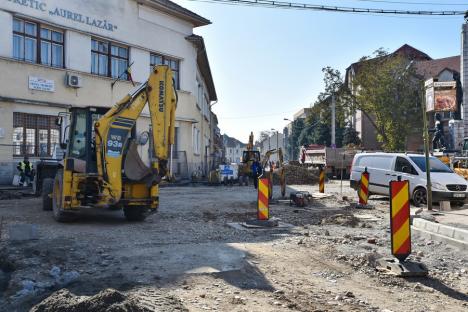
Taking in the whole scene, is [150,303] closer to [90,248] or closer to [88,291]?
[88,291]

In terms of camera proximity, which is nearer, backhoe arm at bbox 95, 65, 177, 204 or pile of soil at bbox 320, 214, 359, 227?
backhoe arm at bbox 95, 65, 177, 204

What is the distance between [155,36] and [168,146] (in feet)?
63.9

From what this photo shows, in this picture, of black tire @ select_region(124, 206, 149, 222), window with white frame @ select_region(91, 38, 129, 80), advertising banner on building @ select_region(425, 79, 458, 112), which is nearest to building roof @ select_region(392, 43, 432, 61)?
advertising banner on building @ select_region(425, 79, 458, 112)

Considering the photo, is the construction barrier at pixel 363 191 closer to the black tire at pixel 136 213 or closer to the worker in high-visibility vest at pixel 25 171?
the black tire at pixel 136 213

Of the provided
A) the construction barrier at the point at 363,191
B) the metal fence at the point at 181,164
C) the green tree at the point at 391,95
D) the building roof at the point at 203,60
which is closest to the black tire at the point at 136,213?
the construction barrier at the point at 363,191

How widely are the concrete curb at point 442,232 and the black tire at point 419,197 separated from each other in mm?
6179

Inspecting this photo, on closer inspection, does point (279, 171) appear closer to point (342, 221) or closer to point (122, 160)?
point (342, 221)

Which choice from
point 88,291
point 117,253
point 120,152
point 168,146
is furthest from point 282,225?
point 88,291

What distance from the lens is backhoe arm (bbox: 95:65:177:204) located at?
10.8 metres

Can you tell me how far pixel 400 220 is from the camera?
7121mm

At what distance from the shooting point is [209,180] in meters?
30.3

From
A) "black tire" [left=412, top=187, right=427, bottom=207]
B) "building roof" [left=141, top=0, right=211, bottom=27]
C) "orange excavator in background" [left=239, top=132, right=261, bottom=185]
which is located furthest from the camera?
"orange excavator in background" [left=239, top=132, right=261, bottom=185]

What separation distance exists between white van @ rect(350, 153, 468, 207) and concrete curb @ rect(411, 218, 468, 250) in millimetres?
5993

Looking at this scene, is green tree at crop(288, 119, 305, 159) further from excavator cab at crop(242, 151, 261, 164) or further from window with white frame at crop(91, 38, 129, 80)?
window with white frame at crop(91, 38, 129, 80)
